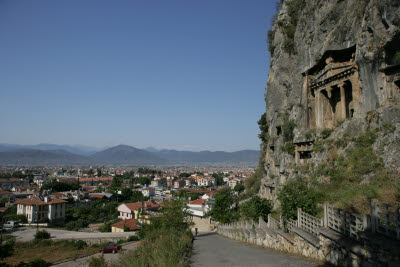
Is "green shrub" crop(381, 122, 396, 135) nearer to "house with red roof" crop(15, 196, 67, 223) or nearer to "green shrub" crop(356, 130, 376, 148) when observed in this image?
"green shrub" crop(356, 130, 376, 148)

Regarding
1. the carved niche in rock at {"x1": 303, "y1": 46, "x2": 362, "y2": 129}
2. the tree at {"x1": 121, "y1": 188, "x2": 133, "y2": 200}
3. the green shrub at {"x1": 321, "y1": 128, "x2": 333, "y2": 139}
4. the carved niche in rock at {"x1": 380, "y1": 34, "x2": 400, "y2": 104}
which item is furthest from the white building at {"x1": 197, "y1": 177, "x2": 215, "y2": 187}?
the carved niche in rock at {"x1": 380, "y1": 34, "x2": 400, "y2": 104}

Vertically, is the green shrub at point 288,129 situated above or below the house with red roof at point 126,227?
above

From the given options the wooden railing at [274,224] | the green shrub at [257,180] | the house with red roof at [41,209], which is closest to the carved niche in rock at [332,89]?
the wooden railing at [274,224]

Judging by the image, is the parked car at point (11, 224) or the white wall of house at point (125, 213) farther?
the white wall of house at point (125, 213)

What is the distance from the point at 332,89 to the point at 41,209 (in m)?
59.0

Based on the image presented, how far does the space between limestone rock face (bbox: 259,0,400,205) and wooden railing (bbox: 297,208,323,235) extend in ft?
21.6

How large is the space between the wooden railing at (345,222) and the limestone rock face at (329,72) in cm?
733

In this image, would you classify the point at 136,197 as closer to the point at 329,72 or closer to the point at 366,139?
the point at 329,72

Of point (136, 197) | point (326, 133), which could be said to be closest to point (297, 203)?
point (326, 133)

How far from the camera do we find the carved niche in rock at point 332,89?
21.4 meters

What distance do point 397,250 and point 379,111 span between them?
13517 millimetres

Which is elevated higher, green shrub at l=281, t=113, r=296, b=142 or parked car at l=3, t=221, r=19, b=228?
green shrub at l=281, t=113, r=296, b=142

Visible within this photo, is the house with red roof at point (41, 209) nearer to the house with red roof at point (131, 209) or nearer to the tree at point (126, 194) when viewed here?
the house with red roof at point (131, 209)

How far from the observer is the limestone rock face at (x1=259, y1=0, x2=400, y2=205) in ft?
56.1
